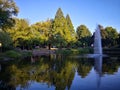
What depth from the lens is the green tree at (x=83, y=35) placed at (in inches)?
4117

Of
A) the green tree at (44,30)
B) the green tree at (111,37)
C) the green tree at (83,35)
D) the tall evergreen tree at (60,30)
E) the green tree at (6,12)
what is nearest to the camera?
the green tree at (6,12)

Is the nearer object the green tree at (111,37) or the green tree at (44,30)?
the green tree at (44,30)

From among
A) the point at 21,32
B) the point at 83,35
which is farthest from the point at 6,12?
the point at 83,35

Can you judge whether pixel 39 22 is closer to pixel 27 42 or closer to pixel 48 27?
pixel 48 27

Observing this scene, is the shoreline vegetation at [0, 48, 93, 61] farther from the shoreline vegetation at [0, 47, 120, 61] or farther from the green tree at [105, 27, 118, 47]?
the green tree at [105, 27, 118, 47]

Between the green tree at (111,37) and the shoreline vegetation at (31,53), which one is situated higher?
the green tree at (111,37)

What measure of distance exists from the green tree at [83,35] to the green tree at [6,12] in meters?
65.3

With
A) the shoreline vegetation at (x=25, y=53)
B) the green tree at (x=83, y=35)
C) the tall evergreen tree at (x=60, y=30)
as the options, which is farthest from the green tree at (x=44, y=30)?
the green tree at (x=83, y=35)

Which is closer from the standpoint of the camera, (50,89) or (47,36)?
(50,89)

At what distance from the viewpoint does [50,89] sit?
13438 millimetres

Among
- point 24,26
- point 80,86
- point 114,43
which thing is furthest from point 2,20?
point 114,43

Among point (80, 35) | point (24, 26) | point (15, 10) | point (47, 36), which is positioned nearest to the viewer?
point (15, 10)

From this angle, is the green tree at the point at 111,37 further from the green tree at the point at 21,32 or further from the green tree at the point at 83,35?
the green tree at the point at 21,32

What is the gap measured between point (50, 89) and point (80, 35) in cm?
9885
